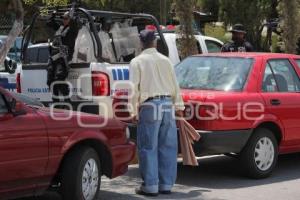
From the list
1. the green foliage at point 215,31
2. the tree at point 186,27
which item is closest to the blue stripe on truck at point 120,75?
the tree at point 186,27

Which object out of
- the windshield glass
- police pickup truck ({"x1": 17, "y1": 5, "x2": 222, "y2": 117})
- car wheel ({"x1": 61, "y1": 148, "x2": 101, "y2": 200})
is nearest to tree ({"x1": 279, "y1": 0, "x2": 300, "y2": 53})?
police pickup truck ({"x1": 17, "y1": 5, "x2": 222, "y2": 117})

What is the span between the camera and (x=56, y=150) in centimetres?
591

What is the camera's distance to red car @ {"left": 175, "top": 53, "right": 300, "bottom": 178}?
7.48 meters

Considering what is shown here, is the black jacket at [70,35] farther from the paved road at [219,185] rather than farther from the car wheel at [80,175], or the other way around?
the car wheel at [80,175]

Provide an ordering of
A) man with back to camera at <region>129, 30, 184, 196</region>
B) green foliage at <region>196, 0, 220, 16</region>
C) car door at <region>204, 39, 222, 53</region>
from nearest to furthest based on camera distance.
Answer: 1. man with back to camera at <region>129, 30, 184, 196</region>
2. car door at <region>204, 39, 222, 53</region>
3. green foliage at <region>196, 0, 220, 16</region>

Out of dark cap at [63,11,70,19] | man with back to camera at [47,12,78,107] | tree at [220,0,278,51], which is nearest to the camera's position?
man with back to camera at [47,12,78,107]

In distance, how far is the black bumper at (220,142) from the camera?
738 cm

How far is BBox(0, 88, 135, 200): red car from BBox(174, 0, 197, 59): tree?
21.2 feet

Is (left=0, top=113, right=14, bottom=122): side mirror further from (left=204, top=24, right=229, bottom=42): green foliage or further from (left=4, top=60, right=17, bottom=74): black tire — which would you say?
(left=204, top=24, right=229, bottom=42): green foliage

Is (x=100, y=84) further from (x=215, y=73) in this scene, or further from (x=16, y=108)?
(x=16, y=108)

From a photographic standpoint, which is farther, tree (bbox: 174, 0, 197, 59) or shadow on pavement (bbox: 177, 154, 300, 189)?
tree (bbox: 174, 0, 197, 59)

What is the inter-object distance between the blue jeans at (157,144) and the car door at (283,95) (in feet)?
5.03

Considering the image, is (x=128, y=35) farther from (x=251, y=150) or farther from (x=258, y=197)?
(x=258, y=197)

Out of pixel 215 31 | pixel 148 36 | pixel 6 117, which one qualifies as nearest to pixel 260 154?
pixel 148 36
